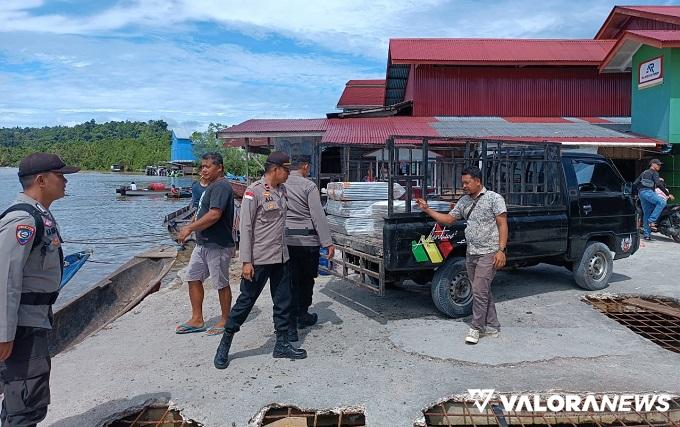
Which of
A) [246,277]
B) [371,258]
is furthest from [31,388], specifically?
[371,258]

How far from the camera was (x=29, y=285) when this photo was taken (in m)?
2.86

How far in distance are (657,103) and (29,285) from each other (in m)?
15.2

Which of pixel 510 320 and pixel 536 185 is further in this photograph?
pixel 536 185

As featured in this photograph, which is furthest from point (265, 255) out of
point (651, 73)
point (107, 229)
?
point (107, 229)

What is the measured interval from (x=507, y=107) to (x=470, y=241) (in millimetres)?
14911

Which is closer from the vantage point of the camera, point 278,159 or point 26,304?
point 26,304

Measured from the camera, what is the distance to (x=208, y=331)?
5613 mm

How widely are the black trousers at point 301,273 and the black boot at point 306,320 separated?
1.9 inches

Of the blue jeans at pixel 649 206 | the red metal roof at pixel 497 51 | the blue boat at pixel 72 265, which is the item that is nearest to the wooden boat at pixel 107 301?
the blue boat at pixel 72 265

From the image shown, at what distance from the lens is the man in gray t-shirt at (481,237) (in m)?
5.09

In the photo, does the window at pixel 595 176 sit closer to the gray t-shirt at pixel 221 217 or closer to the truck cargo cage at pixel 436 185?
the truck cargo cage at pixel 436 185

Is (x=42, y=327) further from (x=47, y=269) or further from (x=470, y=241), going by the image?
(x=470, y=241)

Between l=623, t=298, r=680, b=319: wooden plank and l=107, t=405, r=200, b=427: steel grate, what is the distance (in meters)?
5.47

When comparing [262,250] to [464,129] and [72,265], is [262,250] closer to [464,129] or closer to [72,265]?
[72,265]
